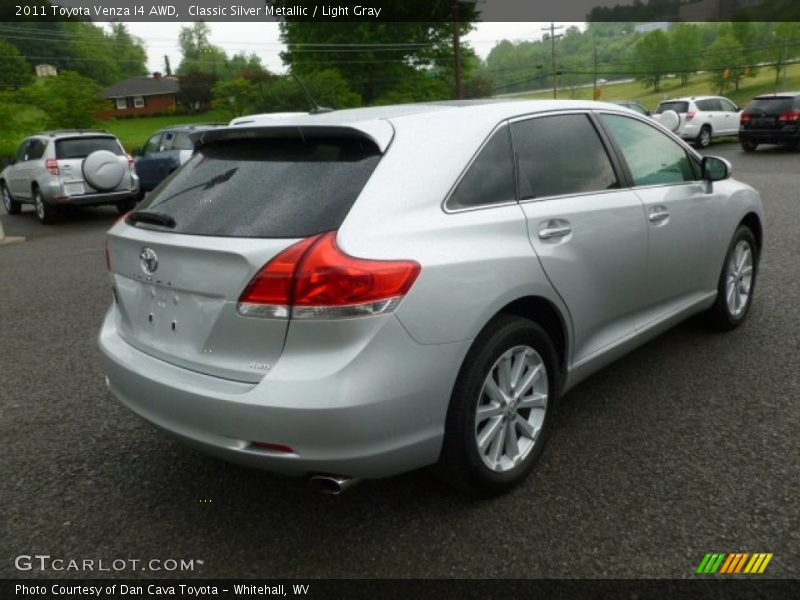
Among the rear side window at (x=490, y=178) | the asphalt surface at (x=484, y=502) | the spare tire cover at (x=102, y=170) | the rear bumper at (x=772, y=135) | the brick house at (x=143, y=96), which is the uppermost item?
the brick house at (x=143, y=96)

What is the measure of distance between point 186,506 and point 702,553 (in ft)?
6.67

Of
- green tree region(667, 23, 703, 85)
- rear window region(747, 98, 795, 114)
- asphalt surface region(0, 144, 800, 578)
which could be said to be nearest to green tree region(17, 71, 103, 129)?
rear window region(747, 98, 795, 114)

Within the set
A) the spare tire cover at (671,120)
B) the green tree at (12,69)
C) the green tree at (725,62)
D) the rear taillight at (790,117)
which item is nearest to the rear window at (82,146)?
the spare tire cover at (671,120)

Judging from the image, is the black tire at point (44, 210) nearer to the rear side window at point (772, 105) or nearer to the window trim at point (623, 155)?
the window trim at point (623, 155)

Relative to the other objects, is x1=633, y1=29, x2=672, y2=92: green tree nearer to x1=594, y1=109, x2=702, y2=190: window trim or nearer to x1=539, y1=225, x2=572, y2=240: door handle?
x1=594, y1=109, x2=702, y2=190: window trim

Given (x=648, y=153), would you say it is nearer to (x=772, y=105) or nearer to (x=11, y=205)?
(x=11, y=205)

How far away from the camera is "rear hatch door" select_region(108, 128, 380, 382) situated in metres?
2.36

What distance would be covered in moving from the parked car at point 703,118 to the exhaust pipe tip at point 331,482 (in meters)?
21.9

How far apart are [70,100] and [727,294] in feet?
105

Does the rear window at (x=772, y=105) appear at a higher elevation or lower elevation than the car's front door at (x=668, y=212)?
higher

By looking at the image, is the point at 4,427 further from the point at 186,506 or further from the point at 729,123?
the point at 729,123

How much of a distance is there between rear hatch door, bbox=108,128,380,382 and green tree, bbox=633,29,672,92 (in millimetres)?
113516

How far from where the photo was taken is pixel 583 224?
10.3ft

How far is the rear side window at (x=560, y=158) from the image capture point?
304 centimetres
